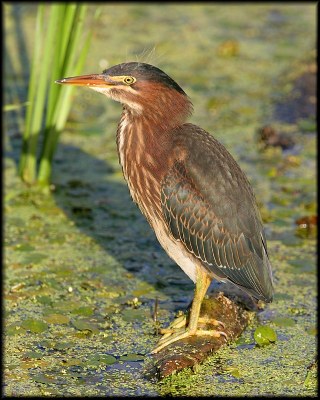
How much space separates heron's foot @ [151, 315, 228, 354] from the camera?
17.2 ft

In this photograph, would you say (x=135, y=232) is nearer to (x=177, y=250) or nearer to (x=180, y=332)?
(x=177, y=250)

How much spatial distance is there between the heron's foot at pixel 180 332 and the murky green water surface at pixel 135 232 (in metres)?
0.10

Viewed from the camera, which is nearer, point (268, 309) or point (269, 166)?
point (268, 309)

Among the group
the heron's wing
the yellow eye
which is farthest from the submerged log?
the yellow eye

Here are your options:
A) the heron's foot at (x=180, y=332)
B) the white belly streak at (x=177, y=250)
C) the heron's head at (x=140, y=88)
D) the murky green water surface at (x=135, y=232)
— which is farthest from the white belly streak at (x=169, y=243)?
the murky green water surface at (x=135, y=232)

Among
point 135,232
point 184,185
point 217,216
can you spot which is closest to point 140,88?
point 184,185

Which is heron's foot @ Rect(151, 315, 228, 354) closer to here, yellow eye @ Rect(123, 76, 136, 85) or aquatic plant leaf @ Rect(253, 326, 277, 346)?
aquatic plant leaf @ Rect(253, 326, 277, 346)

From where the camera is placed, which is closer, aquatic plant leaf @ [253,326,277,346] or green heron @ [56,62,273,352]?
green heron @ [56,62,273,352]

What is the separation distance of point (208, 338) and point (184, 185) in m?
0.93

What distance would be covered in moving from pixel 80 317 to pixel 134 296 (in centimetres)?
46

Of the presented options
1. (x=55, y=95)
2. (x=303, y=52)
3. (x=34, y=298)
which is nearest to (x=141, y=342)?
(x=34, y=298)

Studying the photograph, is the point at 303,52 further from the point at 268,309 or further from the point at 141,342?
the point at 141,342

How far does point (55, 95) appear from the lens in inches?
275

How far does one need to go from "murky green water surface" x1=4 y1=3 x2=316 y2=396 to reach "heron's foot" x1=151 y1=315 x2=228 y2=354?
0.10 metres
